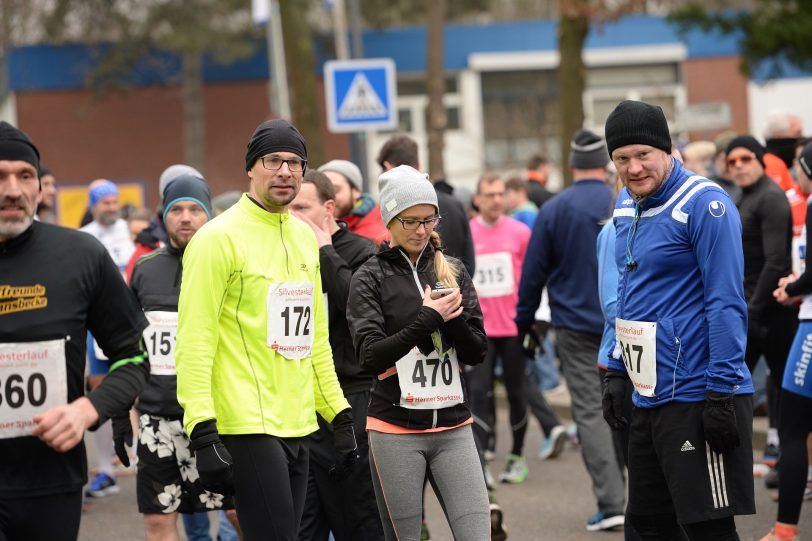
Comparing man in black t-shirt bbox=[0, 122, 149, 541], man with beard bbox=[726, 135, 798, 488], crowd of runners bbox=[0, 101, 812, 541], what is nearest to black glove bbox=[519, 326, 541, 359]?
crowd of runners bbox=[0, 101, 812, 541]

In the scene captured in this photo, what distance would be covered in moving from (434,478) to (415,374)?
1.49ft

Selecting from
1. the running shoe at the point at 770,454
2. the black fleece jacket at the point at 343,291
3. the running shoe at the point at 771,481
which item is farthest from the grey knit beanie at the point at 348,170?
the running shoe at the point at 770,454

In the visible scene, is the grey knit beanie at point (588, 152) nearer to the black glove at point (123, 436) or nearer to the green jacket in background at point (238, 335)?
the green jacket in background at point (238, 335)

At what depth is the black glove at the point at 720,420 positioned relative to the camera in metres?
4.87

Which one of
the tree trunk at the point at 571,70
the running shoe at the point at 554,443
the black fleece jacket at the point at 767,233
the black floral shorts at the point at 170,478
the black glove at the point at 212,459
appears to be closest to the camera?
the black glove at the point at 212,459

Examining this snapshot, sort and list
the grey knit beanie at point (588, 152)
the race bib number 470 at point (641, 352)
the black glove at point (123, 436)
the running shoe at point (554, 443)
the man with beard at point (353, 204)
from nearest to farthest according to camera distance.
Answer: the race bib number 470 at point (641, 352)
the black glove at point (123, 436)
the man with beard at point (353, 204)
the grey knit beanie at point (588, 152)
the running shoe at point (554, 443)

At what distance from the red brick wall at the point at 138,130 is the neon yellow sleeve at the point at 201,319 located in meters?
36.4

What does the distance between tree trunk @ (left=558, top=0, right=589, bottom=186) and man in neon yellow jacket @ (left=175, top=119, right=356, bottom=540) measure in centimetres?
1483

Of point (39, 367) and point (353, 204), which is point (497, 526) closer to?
point (353, 204)

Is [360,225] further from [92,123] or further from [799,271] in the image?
[92,123]

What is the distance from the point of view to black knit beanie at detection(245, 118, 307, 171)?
5.33 meters

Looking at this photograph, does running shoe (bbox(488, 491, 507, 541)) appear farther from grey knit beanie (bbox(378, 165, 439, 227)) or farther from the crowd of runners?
grey knit beanie (bbox(378, 165, 439, 227))

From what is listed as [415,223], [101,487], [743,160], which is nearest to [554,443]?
[743,160]

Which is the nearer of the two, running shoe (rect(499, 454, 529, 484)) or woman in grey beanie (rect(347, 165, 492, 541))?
woman in grey beanie (rect(347, 165, 492, 541))
